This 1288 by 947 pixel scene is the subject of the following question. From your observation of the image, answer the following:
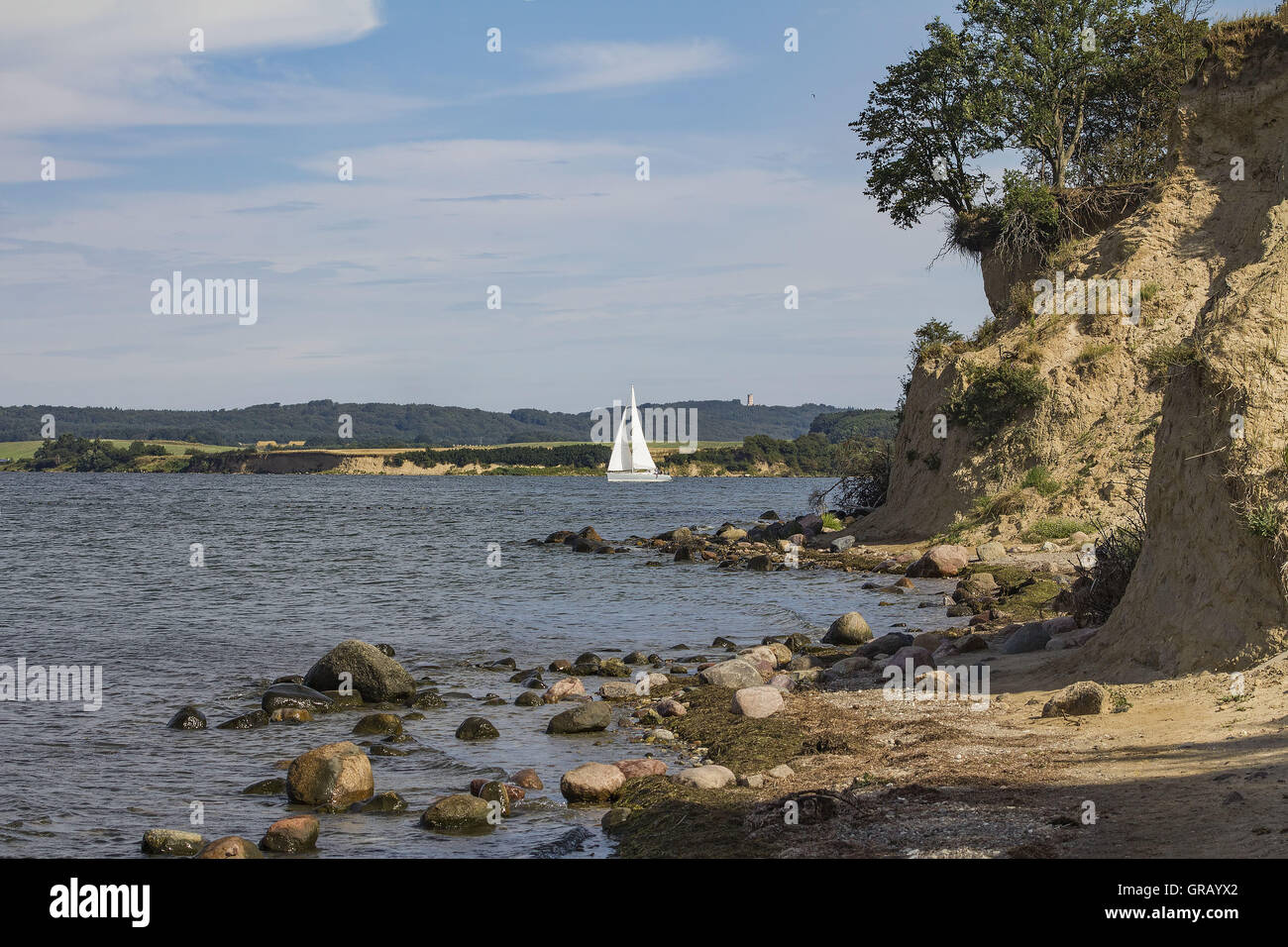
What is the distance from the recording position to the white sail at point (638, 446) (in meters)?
113

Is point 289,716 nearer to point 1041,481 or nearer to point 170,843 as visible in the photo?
point 170,843

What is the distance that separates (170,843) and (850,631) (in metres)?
13.8

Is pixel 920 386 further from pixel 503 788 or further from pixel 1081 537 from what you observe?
pixel 503 788

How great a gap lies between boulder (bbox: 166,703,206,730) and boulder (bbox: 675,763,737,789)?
7736mm

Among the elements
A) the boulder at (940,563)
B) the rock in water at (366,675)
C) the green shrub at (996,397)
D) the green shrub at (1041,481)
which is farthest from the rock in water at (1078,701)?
the green shrub at (996,397)

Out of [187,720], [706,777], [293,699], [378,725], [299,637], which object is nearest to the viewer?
[706,777]

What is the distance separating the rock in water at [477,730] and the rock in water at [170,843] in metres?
4.77

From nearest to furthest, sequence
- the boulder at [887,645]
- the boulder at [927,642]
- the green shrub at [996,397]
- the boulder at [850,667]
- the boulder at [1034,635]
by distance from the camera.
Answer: the boulder at [1034,635]
the boulder at [850,667]
the boulder at [927,642]
the boulder at [887,645]
the green shrub at [996,397]

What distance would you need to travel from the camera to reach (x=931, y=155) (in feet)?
139

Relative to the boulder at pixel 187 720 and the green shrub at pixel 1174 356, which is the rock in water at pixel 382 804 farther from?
the green shrub at pixel 1174 356

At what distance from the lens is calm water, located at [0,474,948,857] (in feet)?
37.2

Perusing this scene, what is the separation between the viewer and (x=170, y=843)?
10.0m

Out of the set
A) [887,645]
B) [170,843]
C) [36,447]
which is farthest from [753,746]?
[36,447]

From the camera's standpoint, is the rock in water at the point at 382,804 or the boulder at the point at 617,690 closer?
the rock in water at the point at 382,804
